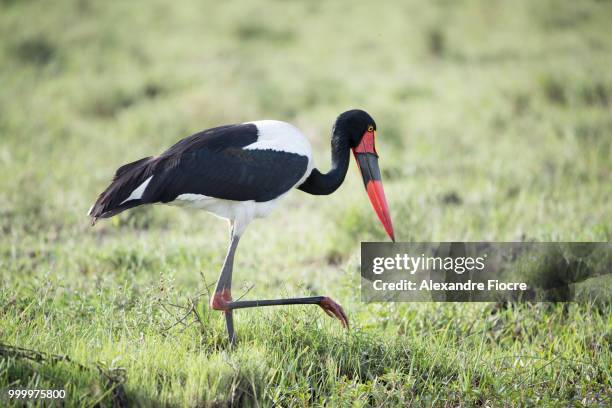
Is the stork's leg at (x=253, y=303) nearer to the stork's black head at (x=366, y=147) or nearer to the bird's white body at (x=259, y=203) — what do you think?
the bird's white body at (x=259, y=203)

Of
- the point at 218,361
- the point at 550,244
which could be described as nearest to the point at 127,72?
the point at 550,244

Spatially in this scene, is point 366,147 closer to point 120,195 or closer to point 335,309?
point 335,309

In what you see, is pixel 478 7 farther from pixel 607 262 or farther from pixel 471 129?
pixel 607 262

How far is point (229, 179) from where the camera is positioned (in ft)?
13.8

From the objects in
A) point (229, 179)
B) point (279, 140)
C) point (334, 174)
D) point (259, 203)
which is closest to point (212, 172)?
point (229, 179)

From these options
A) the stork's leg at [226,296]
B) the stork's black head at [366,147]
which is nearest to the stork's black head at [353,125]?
the stork's black head at [366,147]

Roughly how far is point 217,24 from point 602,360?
10.1 m

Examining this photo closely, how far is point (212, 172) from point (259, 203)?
0.33 m

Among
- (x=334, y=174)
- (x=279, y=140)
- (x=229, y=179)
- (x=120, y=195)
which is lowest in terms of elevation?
(x=120, y=195)

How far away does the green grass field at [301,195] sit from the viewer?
11.8 ft

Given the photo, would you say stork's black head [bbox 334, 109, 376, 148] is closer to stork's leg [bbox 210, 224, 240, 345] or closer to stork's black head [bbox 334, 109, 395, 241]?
stork's black head [bbox 334, 109, 395, 241]

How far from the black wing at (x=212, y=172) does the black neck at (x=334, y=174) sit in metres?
0.21

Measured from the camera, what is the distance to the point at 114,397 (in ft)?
10.6

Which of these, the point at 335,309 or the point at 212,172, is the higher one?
the point at 212,172
